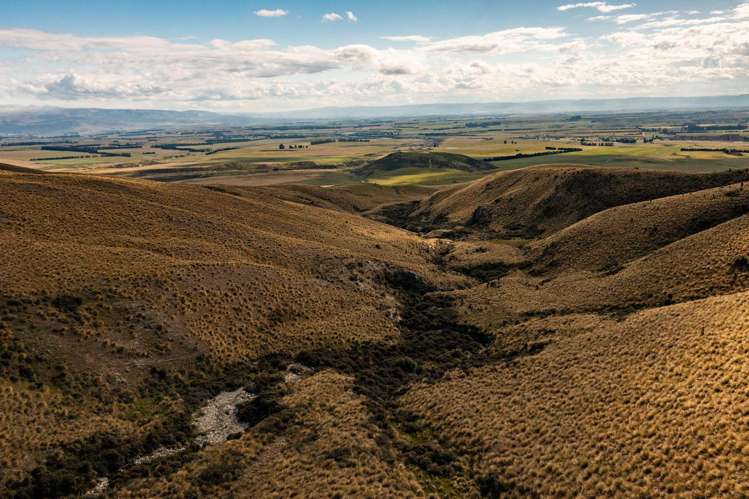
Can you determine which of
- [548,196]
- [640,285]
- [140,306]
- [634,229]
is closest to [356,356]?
[140,306]

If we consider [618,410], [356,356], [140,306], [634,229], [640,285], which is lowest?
[356,356]

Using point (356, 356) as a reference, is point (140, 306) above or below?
above

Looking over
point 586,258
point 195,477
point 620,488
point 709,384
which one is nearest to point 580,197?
point 586,258

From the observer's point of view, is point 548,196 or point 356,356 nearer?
point 356,356

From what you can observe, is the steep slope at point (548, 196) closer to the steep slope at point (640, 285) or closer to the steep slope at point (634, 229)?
the steep slope at point (634, 229)

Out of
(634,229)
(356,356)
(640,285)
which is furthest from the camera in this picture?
(634,229)

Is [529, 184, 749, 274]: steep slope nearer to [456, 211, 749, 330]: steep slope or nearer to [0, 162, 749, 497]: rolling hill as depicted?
[0, 162, 749, 497]: rolling hill

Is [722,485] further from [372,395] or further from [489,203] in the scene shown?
[489,203]

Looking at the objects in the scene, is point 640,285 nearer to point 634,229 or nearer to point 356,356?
point 634,229

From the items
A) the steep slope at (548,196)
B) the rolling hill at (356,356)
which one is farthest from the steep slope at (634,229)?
the steep slope at (548,196)
